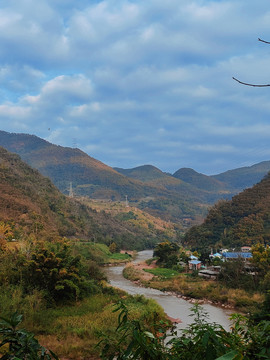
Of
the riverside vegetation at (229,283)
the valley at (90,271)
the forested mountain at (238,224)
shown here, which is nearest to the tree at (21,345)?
the valley at (90,271)

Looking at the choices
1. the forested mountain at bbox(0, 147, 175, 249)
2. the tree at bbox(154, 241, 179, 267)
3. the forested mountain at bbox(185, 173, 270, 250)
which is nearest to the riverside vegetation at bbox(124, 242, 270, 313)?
the tree at bbox(154, 241, 179, 267)

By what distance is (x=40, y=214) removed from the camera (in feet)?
148

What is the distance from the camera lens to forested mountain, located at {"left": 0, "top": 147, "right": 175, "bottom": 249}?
124ft

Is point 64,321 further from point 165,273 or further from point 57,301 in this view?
point 165,273

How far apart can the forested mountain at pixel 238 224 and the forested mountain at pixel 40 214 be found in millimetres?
20239

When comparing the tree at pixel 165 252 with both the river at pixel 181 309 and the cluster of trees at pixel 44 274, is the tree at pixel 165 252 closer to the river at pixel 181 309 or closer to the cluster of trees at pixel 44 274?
the river at pixel 181 309

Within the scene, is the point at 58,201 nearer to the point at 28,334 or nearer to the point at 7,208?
the point at 7,208

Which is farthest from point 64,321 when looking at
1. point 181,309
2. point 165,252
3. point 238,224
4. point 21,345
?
point 238,224

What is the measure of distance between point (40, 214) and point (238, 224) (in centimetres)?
3123

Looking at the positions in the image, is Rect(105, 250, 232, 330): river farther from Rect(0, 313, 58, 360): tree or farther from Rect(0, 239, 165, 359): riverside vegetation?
Rect(0, 313, 58, 360): tree

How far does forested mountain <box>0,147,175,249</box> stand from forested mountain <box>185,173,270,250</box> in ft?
66.4

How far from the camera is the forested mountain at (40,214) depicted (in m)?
37.9

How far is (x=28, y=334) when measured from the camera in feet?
6.07

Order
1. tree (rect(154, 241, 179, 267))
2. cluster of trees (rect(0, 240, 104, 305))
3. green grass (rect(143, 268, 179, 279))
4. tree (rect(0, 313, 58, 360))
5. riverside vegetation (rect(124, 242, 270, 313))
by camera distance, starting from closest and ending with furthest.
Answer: tree (rect(0, 313, 58, 360)) < cluster of trees (rect(0, 240, 104, 305)) < riverside vegetation (rect(124, 242, 270, 313)) < green grass (rect(143, 268, 179, 279)) < tree (rect(154, 241, 179, 267))
